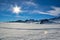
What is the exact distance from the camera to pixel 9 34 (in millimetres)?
1615

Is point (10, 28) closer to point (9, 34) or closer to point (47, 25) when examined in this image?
point (9, 34)

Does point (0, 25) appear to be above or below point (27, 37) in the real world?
above

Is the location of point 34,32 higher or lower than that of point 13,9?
lower

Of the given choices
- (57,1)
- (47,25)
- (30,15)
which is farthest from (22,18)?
(57,1)

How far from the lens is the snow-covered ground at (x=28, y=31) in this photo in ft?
5.16

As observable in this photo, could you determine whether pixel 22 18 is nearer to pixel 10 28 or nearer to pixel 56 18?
Result: pixel 10 28

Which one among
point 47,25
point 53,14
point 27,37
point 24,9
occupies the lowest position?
point 27,37

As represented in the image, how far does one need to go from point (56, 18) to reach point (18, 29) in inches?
20.1

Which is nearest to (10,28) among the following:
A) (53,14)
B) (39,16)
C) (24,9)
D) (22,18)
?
(22,18)

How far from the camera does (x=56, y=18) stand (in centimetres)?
156

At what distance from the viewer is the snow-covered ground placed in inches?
61.9

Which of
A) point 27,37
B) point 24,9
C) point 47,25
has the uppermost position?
point 24,9

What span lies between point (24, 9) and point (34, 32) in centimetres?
33

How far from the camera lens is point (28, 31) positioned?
5.29 feet
